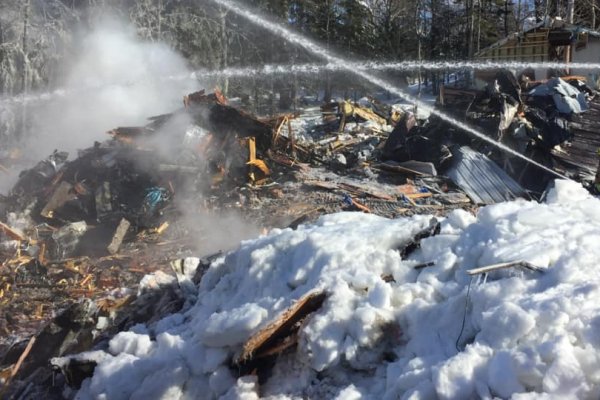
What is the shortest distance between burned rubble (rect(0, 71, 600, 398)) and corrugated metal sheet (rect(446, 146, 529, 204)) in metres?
0.03

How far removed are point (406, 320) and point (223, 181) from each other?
27.3ft

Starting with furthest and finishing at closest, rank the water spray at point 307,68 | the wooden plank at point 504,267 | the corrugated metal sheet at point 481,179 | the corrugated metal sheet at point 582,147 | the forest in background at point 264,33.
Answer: the forest in background at point 264,33, the water spray at point 307,68, the corrugated metal sheet at point 582,147, the corrugated metal sheet at point 481,179, the wooden plank at point 504,267

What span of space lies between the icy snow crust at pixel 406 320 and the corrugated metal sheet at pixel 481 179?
6338 mm

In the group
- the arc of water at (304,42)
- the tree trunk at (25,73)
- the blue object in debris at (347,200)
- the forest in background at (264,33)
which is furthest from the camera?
the arc of water at (304,42)

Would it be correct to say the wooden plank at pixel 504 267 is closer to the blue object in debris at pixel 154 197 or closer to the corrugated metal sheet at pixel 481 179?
the corrugated metal sheet at pixel 481 179

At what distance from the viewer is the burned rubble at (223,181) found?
27.7 feet

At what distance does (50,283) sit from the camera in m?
8.16

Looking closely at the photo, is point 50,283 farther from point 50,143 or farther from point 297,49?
point 297,49

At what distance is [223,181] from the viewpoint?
1166cm

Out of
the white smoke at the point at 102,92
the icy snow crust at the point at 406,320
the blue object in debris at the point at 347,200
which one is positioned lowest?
the blue object in debris at the point at 347,200

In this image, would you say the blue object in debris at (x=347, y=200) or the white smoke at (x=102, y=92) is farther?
the white smoke at (x=102, y=92)

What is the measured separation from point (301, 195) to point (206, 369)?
737 centimetres

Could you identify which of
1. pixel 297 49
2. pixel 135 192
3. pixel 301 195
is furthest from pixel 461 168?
pixel 297 49

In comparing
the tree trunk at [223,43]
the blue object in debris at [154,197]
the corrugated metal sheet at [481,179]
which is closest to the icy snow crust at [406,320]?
the blue object in debris at [154,197]
